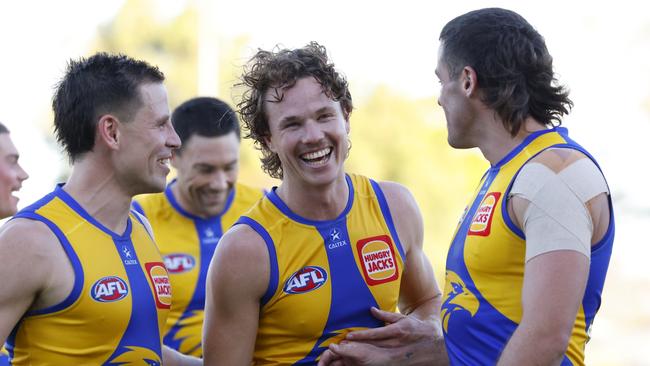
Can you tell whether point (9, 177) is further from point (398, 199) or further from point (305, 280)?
point (398, 199)

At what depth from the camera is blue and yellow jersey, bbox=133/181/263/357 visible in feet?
18.9

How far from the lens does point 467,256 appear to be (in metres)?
3.41

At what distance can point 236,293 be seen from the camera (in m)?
3.83

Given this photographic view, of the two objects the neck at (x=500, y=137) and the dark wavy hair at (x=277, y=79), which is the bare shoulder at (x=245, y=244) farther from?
the neck at (x=500, y=137)

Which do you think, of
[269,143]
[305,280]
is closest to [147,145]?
[269,143]

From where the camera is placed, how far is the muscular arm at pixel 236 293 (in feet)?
12.6

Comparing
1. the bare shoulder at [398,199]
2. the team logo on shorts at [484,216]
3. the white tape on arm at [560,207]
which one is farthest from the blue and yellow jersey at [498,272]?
the bare shoulder at [398,199]

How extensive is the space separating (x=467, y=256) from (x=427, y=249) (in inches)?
637

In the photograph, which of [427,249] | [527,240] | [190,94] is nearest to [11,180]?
[527,240]

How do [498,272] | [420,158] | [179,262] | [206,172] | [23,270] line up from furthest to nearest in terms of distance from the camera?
1. [420,158]
2. [206,172]
3. [179,262]
4. [23,270]
5. [498,272]

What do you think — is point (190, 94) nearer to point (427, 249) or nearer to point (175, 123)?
point (427, 249)

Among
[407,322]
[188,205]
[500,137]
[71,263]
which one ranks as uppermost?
[188,205]

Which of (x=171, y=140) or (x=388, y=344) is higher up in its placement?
(x=171, y=140)

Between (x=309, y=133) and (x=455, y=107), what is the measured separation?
74 centimetres
